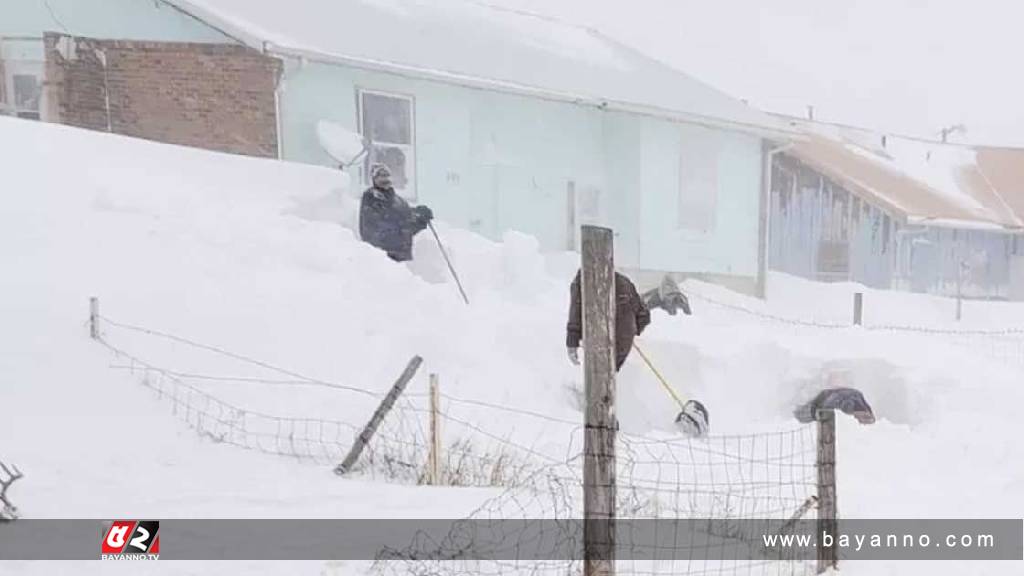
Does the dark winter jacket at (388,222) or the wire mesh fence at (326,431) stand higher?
the dark winter jacket at (388,222)

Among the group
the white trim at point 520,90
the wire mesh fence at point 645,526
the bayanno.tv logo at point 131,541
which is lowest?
the wire mesh fence at point 645,526

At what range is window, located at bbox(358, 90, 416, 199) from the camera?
41.0 feet

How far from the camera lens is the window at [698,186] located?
16.2 meters

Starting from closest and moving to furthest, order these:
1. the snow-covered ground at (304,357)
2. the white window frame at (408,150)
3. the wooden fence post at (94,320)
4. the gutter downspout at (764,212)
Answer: the snow-covered ground at (304,357)
the wooden fence post at (94,320)
the white window frame at (408,150)
the gutter downspout at (764,212)

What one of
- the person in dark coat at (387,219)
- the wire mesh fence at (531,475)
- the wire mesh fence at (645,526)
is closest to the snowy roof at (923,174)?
the person in dark coat at (387,219)

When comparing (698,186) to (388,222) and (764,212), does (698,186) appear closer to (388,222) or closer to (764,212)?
(764,212)

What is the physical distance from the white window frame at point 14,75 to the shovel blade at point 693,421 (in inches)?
372

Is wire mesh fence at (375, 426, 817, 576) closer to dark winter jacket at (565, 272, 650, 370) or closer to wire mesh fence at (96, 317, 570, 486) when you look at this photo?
wire mesh fence at (96, 317, 570, 486)

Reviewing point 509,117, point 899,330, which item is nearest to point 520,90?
point 509,117

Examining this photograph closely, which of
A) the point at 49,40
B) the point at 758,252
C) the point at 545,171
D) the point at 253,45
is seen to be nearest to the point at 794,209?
the point at 758,252

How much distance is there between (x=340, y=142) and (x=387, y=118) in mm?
1142

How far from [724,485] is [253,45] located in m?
8.10

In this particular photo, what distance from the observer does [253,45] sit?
35.0ft

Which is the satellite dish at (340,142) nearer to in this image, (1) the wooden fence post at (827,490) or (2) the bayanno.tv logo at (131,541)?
(2) the bayanno.tv logo at (131,541)
